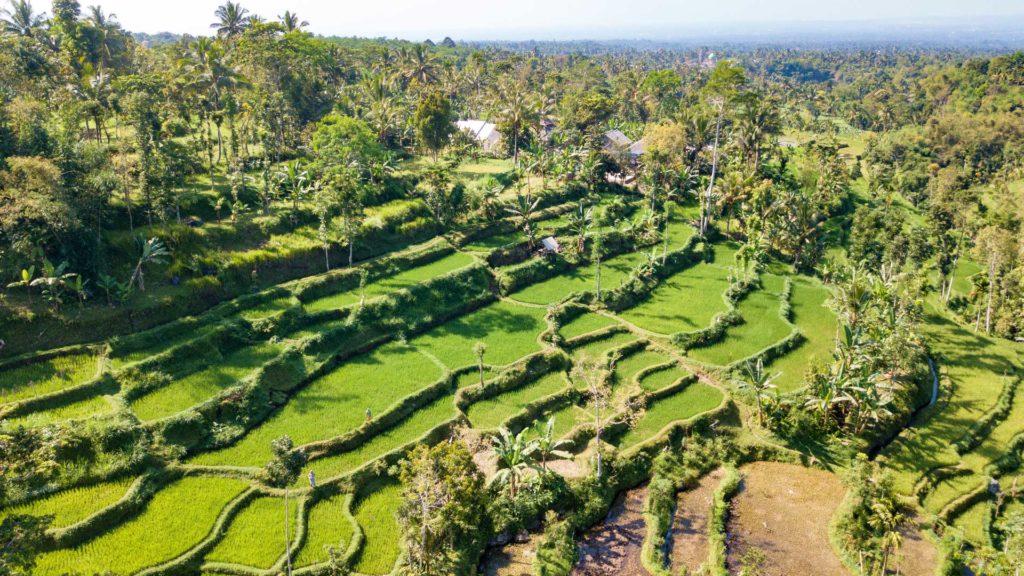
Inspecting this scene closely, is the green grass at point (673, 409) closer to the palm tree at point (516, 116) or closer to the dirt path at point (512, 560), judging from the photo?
the dirt path at point (512, 560)

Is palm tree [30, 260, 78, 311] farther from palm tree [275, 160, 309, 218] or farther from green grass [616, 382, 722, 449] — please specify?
green grass [616, 382, 722, 449]

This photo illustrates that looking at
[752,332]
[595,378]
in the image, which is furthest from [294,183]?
[752,332]

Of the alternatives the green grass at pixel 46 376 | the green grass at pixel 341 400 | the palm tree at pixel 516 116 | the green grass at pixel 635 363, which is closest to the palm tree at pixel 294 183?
the green grass at pixel 341 400

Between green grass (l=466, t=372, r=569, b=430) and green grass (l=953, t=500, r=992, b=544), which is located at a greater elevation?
green grass (l=466, t=372, r=569, b=430)

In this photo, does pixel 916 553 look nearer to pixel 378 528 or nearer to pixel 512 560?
pixel 512 560

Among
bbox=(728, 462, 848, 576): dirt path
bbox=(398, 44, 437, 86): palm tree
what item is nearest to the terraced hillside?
bbox=(728, 462, 848, 576): dirt path

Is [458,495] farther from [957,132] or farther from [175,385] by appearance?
[957,132]

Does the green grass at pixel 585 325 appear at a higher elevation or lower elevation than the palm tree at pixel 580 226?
lower
